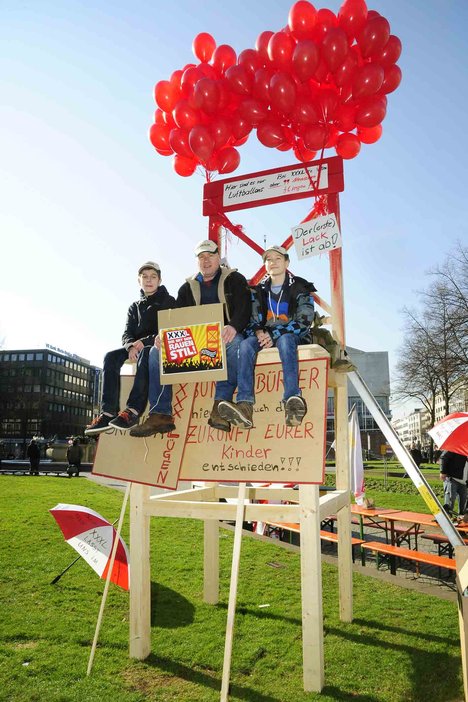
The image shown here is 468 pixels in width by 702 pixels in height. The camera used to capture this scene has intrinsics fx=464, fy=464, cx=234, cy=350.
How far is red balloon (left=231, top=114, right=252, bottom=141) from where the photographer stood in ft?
18.8

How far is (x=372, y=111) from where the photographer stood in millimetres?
5316

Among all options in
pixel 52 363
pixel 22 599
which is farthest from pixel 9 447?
pixel 22 599

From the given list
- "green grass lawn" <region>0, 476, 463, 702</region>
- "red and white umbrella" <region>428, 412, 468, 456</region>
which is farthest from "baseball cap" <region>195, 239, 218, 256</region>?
"red and white umbrella" <region>428, 412, 468, 456</region>

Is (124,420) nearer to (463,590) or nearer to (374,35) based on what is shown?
(463,590)

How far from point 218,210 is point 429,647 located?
5.18 metres

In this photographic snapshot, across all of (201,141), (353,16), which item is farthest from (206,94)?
(353,16)

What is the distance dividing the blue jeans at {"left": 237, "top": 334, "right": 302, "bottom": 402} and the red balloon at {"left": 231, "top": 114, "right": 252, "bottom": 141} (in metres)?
3.22

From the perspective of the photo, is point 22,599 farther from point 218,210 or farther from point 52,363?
point 52,363

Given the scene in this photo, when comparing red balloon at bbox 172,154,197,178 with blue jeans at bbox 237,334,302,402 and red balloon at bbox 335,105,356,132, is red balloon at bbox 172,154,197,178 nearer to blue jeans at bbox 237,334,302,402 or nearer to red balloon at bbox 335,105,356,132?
red balloon at bbox 335,105,356,132

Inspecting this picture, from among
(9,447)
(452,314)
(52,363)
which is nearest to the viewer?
(452,314)

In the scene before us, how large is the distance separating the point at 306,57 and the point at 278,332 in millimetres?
3220

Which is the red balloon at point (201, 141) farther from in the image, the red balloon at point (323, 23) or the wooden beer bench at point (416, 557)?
the wooden beer bench at point (416, 557)

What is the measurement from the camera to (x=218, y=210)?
5734 mm

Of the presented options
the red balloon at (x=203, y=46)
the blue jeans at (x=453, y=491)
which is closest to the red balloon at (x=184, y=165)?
the red balloon at (x=203, y=46)
